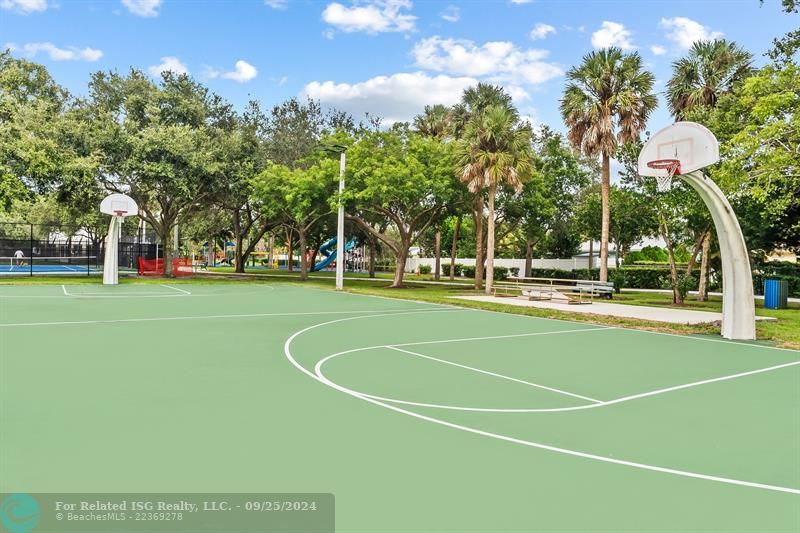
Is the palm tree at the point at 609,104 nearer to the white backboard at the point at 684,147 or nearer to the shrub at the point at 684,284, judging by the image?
the shrub at the point at 684,284

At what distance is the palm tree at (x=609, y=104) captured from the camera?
27062 millimetres

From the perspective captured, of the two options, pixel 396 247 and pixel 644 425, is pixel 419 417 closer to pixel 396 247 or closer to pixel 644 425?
pixel 644 425

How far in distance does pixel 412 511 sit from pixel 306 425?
2.30 meters

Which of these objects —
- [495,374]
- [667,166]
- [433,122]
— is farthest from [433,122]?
[495,374]

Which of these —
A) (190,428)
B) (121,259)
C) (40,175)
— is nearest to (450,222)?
(121,259)

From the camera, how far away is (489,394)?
25.5 ft

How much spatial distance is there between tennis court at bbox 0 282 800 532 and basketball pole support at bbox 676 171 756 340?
173 cm

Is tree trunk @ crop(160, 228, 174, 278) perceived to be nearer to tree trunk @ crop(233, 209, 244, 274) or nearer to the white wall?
tree trunk @ crop(233, 209, 244, 274)

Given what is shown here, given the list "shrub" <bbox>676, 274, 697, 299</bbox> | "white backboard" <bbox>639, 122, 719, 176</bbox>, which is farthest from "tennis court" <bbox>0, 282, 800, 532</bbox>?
"shrub" <bbox>676, 274, 697, 299</bbox>

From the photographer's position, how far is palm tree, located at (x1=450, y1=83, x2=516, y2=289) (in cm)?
3344

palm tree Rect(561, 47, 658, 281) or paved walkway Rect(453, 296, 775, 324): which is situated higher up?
palm tree Rect(561, 47, 658, 281)

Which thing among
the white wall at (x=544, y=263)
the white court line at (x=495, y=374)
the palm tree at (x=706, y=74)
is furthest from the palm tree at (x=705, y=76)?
the white court line at (x=495, y=374)

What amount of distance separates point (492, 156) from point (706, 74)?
12.5 meters

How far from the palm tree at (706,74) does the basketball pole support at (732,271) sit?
15370mm
